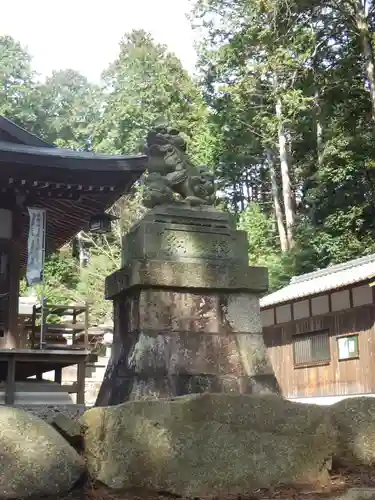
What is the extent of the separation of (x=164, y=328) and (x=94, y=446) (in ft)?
9.98

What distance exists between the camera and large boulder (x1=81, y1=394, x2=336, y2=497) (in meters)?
3.57

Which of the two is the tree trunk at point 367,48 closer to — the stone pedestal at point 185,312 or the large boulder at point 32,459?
the stone pedestal at point 185,312

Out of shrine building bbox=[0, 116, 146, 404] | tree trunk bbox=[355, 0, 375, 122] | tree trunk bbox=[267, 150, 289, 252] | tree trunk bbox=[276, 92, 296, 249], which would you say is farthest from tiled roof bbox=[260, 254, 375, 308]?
shrine building bbox=[0, 116, 146, 404]

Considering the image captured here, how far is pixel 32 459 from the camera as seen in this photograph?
3350 mm

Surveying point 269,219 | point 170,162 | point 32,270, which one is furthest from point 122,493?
point 269,219

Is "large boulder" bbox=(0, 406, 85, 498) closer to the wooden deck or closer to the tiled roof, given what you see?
the wooden deck

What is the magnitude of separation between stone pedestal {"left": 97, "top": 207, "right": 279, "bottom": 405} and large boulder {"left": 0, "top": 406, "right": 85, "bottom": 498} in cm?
276

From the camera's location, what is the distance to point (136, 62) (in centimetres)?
4006

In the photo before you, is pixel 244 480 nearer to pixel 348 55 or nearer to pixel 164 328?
pixel 164 328

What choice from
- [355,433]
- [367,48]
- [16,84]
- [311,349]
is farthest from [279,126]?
[16,84]

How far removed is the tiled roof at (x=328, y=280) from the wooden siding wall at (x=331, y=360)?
3.36ft

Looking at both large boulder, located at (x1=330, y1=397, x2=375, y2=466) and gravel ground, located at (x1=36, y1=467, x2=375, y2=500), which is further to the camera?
large boulder, located at (x1=330, y1=397, x2=375, y2=466)

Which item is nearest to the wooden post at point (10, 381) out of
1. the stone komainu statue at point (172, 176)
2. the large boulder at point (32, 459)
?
the stone komainu statue at point (172, 176)

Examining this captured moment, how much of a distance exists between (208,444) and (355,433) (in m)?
1.05
